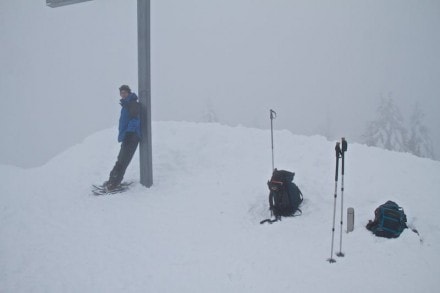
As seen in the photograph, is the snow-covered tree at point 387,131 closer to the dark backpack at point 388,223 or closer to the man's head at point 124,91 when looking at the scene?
the dark backpack at point 388,223

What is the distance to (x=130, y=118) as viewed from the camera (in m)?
10.0

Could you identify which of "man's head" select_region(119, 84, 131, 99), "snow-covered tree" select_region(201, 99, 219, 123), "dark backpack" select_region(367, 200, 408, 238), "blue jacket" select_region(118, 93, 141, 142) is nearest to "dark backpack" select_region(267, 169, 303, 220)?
"dark backpack" select_region(367, 200, 408, 238)

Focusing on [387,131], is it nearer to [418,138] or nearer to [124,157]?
[418,138]

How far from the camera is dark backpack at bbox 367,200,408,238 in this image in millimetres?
6832

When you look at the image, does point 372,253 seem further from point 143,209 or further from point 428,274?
point 143,209

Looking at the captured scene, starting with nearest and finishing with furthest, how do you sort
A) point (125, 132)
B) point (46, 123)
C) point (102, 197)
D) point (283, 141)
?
1. point (102, 197)
2. point (125, 132)
3. point (283, 141)
4. point (46, 123)

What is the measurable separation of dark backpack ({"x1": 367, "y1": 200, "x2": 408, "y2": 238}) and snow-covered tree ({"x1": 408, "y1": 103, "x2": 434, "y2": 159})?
35191 millimetres

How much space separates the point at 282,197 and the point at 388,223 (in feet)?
7.71

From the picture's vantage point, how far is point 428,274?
581cm

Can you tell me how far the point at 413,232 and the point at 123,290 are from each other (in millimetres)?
5723

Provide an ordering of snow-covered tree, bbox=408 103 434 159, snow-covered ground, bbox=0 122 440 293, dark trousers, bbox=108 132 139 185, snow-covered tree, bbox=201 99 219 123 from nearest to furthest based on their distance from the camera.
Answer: snow-covered ground, bbox=0 122 440 293, dark trousers, bbox=108 132 139 185, snow-covered tree, bbox=408 103 434 159, snow-covered tree, bbox=201 99 219 123

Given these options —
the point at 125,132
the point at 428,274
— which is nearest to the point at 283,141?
the point at 125,132

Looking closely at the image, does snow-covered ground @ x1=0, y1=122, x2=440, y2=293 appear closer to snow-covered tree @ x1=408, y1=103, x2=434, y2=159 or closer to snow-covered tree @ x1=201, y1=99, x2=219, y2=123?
snow-covered tree @ x1=408, y1=103, x2=434, y2=159

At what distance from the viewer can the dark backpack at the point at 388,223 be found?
22.4ft
